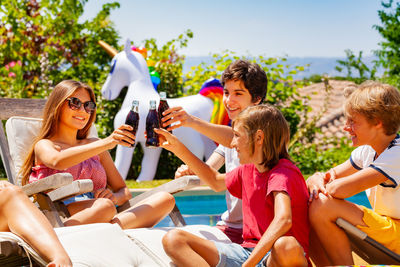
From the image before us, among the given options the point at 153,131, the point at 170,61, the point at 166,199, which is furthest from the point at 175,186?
the point at 170,61

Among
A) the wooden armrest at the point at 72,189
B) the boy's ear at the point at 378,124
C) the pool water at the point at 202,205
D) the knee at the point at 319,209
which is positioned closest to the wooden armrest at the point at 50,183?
the wooden armrest at the point at 72,189

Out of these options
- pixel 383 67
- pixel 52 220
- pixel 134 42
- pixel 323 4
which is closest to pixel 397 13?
Result: pixel 383 67

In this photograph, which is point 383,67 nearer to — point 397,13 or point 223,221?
point 397,13

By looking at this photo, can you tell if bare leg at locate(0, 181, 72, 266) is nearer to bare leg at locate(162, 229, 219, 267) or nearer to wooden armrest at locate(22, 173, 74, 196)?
wooden armrest at locate(22, 173, 74, 196)

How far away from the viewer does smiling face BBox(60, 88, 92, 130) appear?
3.40m

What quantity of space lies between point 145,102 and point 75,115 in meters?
4.31

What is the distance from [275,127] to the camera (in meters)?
2.54

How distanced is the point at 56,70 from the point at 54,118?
6262 mm

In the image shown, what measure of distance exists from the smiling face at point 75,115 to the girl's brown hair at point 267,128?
49.5 inches

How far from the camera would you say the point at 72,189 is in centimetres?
276

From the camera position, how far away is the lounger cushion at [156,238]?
2607 millimetres

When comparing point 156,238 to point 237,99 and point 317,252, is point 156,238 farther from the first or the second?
point 237,99

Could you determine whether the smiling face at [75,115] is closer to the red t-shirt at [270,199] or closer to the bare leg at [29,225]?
the bare leg at [29,225]

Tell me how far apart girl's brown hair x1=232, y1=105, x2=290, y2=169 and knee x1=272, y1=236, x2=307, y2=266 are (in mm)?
450
